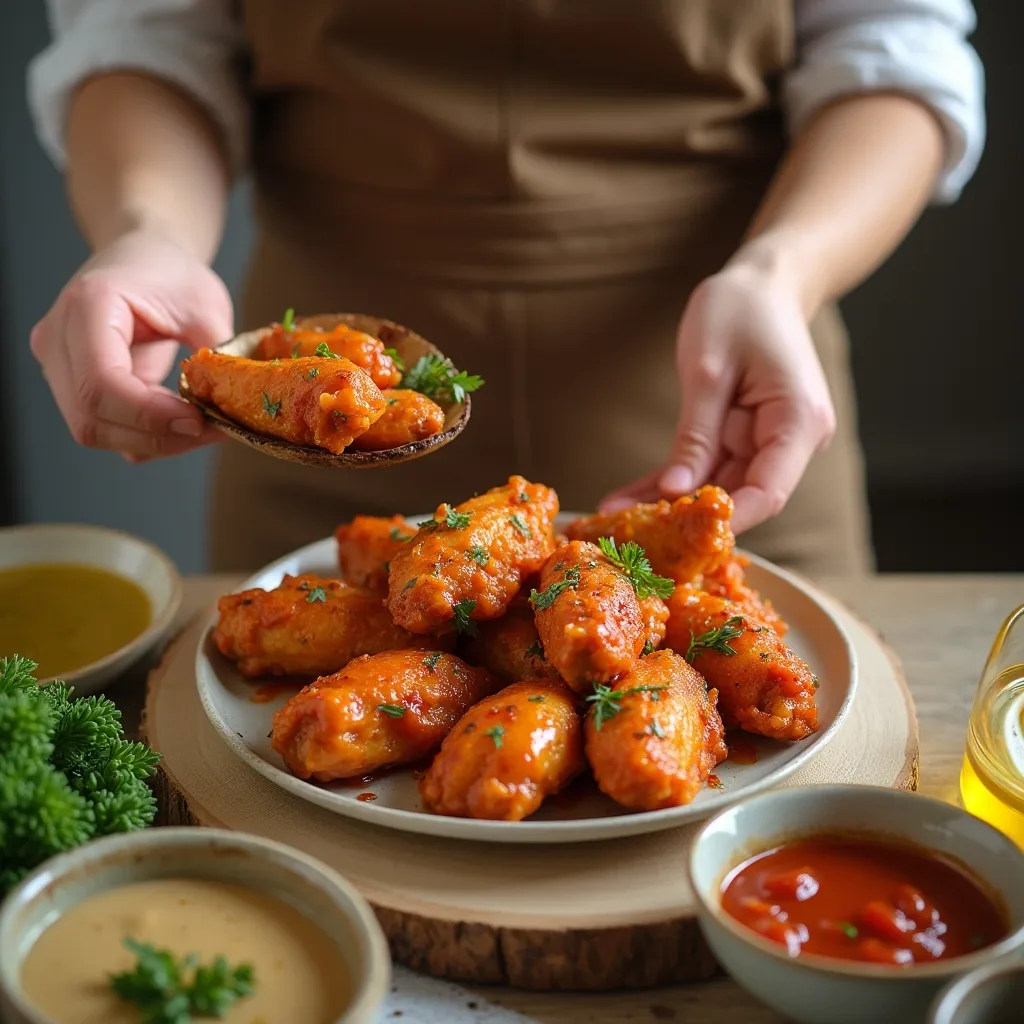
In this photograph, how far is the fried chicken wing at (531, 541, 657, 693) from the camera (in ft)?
7.34

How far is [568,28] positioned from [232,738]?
2.08m

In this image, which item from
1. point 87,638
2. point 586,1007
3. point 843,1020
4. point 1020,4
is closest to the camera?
point 843,1020

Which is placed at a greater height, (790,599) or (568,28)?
(568,28)

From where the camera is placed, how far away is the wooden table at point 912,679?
200 cm

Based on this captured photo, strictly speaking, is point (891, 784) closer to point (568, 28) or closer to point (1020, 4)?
point (568, 28)

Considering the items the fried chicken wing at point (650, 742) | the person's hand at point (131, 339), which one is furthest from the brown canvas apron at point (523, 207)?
the fried chicken wing at point (650, 742)

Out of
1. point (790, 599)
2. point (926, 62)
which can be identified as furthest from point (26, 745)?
point (926, 62)

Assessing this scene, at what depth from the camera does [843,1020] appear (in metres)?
1.70

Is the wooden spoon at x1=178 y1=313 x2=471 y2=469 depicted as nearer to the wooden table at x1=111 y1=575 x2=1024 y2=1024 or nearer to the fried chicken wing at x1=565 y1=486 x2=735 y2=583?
the fried chicken wing at x1=565 y1=486 x2=735 y2=583

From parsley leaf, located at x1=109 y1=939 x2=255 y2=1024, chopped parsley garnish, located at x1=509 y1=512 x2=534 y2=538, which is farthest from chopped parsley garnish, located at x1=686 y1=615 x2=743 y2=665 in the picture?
parsley leaf, located at x1=109 y1=939 x2=255 y2=1024

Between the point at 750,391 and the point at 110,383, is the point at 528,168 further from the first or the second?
the point at 110,383

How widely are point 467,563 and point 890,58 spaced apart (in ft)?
6.50

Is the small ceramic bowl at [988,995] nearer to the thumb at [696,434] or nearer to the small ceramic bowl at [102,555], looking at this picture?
the thumb at [696,434]

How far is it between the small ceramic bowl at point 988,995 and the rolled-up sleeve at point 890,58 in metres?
2.56
